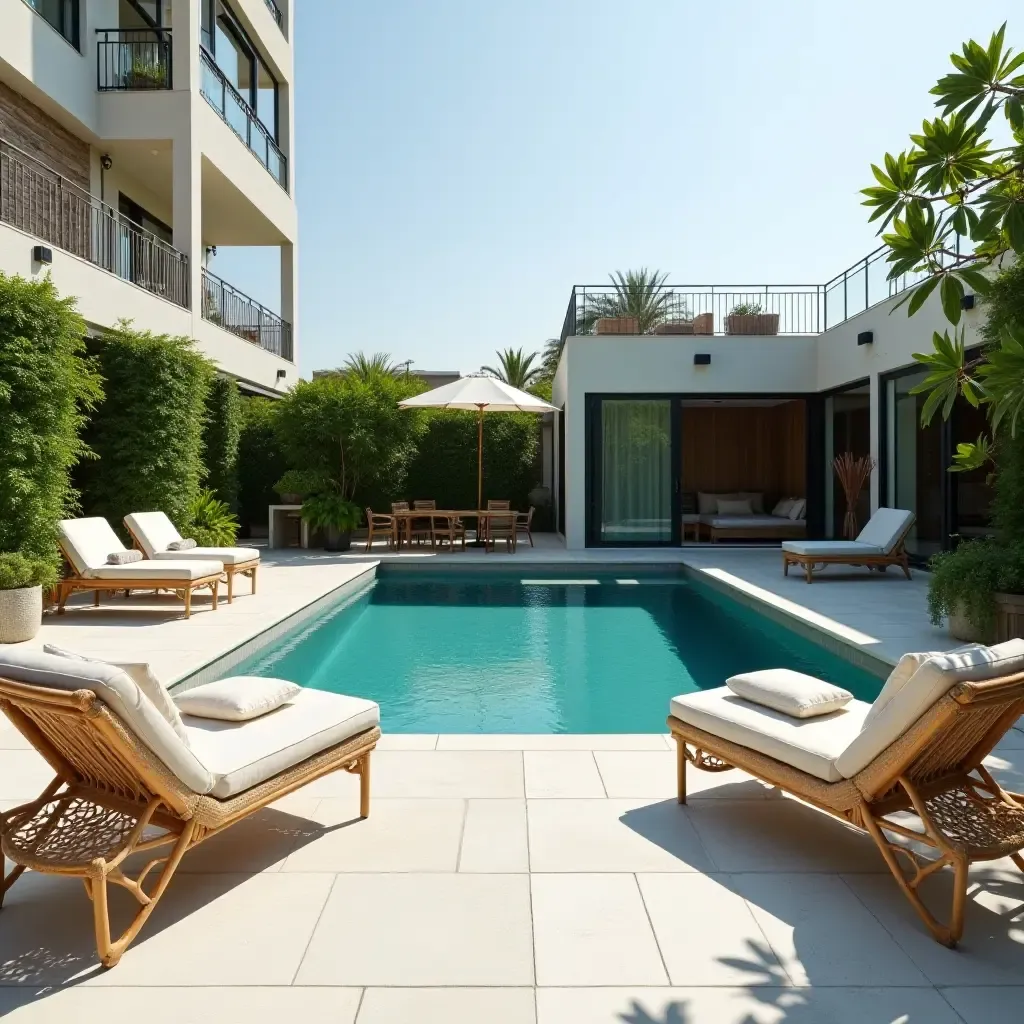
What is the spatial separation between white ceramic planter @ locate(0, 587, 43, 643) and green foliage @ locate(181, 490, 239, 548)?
371 centimetres

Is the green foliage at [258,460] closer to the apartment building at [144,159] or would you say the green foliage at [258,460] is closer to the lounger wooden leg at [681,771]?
the apartment building at [144,159]

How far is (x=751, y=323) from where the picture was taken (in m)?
14.1

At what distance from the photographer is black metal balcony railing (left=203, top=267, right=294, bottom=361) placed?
13812 millimetres

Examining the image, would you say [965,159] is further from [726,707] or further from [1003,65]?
[726,707]

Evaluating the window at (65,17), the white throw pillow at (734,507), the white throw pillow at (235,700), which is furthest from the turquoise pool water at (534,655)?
the window at (65,17)

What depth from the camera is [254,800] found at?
2.84 meters

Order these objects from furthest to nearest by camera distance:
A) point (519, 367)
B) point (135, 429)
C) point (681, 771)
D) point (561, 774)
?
point (519, 367) < point (135, 429) < point (561, 774) < point (681, 771)

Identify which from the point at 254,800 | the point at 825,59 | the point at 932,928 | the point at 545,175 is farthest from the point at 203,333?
the point at 932,928

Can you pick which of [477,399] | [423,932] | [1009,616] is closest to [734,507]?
[477,399]

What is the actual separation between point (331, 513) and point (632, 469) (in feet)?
15.9

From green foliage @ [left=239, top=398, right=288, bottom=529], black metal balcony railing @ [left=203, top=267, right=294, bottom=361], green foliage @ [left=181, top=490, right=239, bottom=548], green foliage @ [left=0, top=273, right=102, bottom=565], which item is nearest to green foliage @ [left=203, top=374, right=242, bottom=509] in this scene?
black metal balcony railing @ [left=203, top=267, right=294, bottom=361]

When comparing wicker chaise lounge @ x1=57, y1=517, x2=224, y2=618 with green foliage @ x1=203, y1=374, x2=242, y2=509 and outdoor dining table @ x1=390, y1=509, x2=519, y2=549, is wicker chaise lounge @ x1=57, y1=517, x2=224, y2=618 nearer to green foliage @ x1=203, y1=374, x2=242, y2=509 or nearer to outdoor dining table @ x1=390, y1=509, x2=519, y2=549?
green foliage @ x1=203, y1=374, x2=242, y2=509

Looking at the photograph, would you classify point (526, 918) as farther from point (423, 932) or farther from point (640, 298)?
point (640, 298)

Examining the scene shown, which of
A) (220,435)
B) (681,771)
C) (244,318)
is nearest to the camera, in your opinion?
(681,771)
